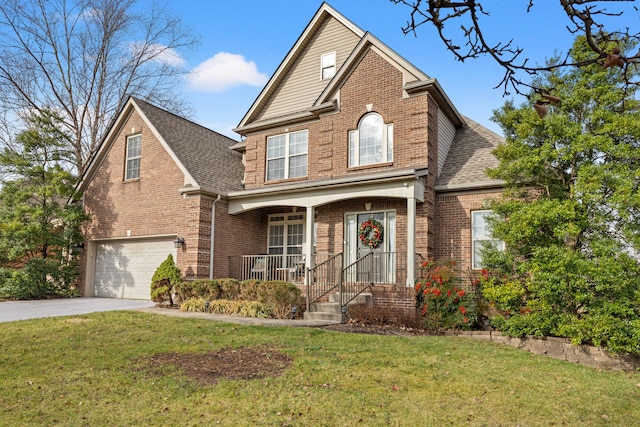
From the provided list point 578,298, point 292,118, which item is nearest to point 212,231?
point 292,118

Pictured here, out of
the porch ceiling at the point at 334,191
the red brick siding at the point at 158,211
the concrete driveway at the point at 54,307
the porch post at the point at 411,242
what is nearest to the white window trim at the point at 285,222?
the red brick siding at the point at 158,211

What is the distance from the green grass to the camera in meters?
4.74

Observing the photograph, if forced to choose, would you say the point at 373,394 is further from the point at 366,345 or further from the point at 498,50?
the point at 498,50

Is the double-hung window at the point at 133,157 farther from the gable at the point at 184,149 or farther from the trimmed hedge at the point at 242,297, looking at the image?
the trimmed hedge at the point at 242,297

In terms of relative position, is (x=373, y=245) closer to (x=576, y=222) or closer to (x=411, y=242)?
(x=411, y=242)

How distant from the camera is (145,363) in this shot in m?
6.59

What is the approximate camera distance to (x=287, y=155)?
15555 mm

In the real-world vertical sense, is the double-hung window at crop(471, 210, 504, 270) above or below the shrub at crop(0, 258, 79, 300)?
above

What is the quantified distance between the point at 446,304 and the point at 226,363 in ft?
17.2

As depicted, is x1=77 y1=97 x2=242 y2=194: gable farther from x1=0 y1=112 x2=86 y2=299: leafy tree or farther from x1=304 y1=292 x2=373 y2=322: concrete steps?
x1=304 y1=292 x2=373 y2=322: concrete steps

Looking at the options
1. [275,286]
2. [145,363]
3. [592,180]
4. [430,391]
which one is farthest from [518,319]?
[145,363]

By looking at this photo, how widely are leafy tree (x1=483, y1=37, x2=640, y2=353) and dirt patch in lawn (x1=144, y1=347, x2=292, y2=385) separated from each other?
4646mm

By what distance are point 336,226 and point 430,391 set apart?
865cm

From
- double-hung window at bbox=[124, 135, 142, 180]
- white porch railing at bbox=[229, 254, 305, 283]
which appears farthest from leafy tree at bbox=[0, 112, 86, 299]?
white porch railing at bbox=[229, 254, 305, 283]
